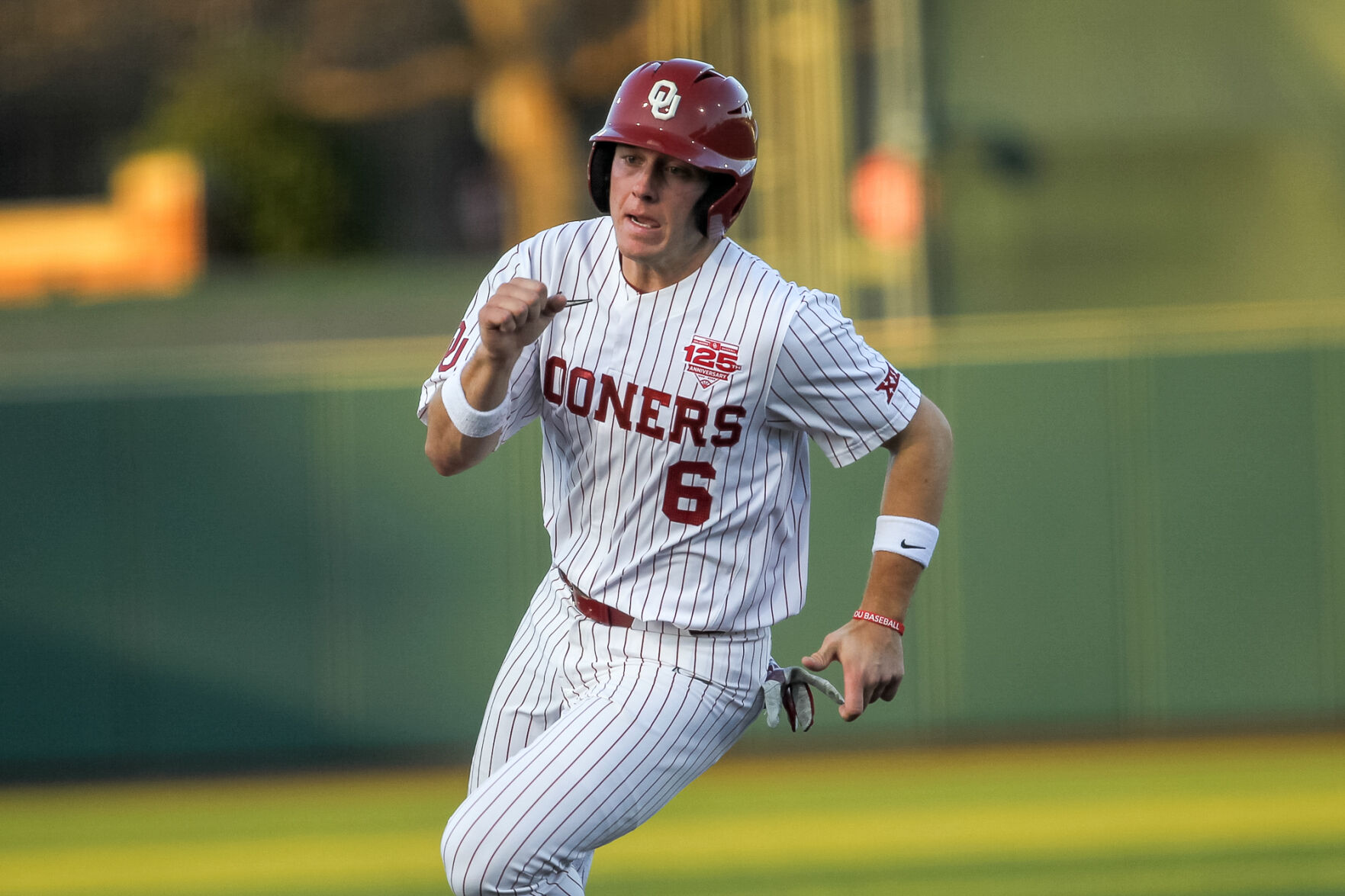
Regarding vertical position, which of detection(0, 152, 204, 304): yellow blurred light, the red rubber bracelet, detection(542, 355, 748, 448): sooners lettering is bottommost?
the red rubber bracelet

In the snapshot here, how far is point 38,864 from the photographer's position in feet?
19.9

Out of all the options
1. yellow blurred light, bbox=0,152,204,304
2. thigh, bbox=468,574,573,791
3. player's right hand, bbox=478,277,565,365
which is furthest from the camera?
yellow blurred light, bbox=0,152,204,304

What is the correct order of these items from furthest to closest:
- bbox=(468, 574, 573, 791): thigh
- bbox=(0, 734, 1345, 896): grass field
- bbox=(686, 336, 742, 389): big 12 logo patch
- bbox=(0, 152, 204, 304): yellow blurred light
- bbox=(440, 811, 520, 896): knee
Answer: bbox=(0, 152, 204, 304): yellow blurred light → bbox=(0, 734, 1345, 896): grass field → bbox=(468, 574, 573, 791): thigh → bbox=(686, 336, 742, 389): big 12 logo patch → bbox=(440, 811, 520, 896): knee

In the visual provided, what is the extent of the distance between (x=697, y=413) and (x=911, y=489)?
0.49 metres

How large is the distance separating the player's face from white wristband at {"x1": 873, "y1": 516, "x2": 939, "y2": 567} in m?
0.74

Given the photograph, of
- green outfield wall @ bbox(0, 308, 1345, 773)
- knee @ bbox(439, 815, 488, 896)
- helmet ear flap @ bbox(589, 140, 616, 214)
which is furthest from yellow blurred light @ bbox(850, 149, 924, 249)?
knee @ bbox(439, 815, 488, 896)

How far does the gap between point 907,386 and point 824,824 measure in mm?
Answer: 3280

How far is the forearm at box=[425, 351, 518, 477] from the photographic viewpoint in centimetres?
317

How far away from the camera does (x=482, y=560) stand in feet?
25.6

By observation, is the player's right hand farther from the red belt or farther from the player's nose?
the red belt

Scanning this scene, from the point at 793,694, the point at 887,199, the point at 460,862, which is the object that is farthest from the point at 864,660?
the point at 887,199

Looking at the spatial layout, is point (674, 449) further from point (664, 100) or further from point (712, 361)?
point (664, 100)

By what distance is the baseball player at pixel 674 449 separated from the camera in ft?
10.8

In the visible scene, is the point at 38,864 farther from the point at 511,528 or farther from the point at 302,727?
the point at 511,528
